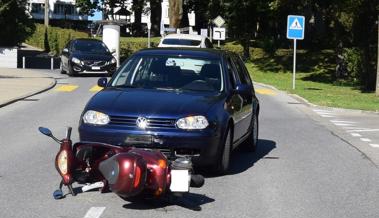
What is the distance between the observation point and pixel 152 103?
26.8 feet

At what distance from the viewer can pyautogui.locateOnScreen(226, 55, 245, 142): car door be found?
9039 mm

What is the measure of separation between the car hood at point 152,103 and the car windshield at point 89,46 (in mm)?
22503

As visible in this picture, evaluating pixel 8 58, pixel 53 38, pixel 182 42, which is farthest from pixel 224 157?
pixel 53 38

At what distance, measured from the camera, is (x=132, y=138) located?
7891 millimetres

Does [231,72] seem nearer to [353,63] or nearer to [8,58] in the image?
[353,63]

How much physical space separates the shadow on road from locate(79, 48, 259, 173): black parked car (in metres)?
0.36

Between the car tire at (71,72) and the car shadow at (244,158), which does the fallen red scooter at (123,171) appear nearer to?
the car shadow at (244,158)

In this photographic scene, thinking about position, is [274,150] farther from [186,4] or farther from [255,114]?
[186,4]

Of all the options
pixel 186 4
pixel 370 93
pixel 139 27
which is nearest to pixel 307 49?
pixel 186 4

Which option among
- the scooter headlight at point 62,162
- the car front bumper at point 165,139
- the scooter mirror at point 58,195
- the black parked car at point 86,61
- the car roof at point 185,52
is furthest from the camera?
the black parked car at point 86,61

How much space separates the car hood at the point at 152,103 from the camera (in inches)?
315

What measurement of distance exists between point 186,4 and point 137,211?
56290 mm

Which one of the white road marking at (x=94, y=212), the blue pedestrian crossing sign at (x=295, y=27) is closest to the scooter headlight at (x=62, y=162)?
the white road marking at (x=94, y=212)

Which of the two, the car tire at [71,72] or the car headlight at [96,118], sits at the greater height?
the car headlight at [96,118]
